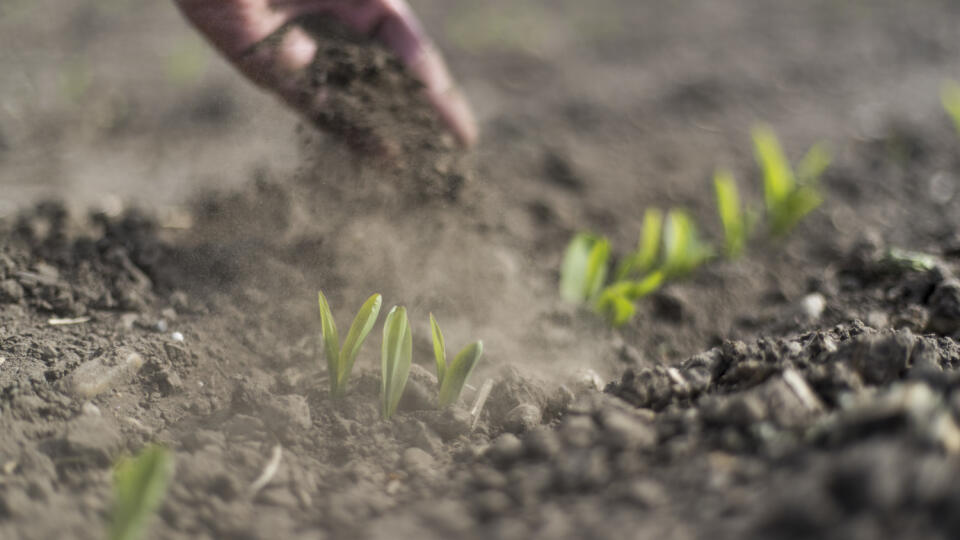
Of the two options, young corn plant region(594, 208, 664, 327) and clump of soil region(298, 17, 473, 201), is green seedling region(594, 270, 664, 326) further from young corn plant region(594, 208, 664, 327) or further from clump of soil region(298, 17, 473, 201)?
clump of soil region(298, 17, 473, 201)

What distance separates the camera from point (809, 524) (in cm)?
79

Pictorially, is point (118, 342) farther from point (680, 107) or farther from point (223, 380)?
point (680, 107)

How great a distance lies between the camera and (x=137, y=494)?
92cm

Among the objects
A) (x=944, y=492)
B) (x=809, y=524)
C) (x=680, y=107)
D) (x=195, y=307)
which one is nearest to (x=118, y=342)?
(x=195, y=307)

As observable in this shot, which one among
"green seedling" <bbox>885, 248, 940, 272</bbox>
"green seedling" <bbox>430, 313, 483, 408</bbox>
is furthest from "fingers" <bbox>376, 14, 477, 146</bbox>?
"green seedling" <bbox>885, 248, 940, 272</bbox>

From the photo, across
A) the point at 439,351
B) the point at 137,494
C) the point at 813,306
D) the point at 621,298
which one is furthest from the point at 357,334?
the point at 813,306

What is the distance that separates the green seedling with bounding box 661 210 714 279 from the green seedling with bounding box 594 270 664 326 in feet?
0.79

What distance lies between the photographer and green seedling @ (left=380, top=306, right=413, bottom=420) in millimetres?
1345

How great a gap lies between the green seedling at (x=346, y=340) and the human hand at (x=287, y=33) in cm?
83

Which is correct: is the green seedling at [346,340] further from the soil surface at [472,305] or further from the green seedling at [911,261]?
the green seedling at [911,261]

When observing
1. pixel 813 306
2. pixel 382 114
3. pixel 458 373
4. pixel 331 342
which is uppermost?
pixel 382 114

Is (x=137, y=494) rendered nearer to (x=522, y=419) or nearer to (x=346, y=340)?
(x=346, y=340)

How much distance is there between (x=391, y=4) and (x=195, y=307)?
→ 1071 millimetres

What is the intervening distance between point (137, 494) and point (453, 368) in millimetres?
667
